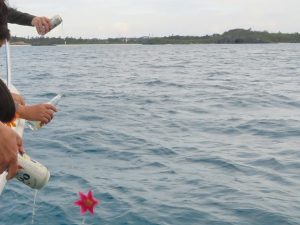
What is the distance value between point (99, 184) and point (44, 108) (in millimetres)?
3245

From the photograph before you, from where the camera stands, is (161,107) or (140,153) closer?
(140,153)

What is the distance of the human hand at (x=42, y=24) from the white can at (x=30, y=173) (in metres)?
2.87

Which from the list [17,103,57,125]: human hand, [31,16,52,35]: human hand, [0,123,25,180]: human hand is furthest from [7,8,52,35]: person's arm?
[0,123,25,180]: human hand

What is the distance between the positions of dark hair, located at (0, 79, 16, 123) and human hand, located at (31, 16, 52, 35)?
3.05 m

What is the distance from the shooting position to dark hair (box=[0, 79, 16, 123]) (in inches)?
103

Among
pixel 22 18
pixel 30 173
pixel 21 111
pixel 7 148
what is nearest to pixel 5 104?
pixel 7 148

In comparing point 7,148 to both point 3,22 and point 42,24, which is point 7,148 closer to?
point 3,22

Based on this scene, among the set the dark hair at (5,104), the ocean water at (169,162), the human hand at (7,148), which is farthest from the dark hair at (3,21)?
the ocean water at (169,162)

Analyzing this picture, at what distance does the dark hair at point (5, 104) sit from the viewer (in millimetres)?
2615

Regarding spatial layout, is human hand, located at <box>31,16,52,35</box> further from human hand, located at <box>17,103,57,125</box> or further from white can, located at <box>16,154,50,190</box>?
white can, located at <box>16,154,50,190</box>

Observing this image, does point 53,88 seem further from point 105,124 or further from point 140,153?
point 140,153

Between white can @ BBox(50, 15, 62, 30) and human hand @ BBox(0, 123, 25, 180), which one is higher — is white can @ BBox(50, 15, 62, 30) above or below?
above

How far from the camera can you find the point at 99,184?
22.4 feet

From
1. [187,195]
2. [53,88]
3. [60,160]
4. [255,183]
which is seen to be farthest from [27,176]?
[53,88]
